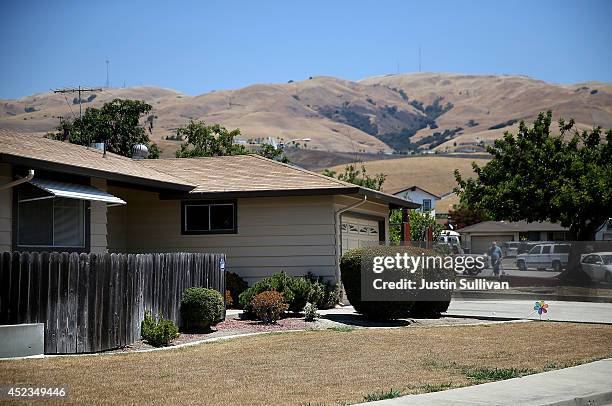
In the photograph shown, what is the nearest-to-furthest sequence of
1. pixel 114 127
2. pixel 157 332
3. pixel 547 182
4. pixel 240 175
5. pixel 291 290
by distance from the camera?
pixel 157 332 → pixel 291 290 → pixel 240 175 → pixel 547 182 → pixel 114 127

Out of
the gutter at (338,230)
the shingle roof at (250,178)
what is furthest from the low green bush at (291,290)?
the shingle roof at (250,178)

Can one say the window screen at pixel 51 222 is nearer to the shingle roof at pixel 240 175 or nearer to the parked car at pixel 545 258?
the shingle roof at pixel 240 175

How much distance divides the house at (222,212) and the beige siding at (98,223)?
0.02 metres

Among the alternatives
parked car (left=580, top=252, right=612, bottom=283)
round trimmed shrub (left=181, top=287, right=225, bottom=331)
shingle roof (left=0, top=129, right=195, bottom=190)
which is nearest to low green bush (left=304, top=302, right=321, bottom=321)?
round trimmed shrub (left=181, top=287, right=225, bottom=331)

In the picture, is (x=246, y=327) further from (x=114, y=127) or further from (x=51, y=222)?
(x=114, y=127)

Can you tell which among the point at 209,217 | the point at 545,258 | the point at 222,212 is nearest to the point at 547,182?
the point at 545,258

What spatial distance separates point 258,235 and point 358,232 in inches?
152

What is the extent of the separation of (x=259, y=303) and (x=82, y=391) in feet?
25.8

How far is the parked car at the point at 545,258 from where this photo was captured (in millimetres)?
30031

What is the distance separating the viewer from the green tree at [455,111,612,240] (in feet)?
108

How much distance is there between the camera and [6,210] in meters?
15.6

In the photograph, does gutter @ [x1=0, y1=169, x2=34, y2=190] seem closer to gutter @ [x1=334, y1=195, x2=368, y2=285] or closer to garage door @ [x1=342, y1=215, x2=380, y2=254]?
gutter @ [x1=334, y1=195, x2=368, y2=285]

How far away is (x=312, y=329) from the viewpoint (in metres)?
16.9

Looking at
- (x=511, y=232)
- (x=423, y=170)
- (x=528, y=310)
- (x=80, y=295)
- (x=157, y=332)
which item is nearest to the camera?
(x=80, y=295)
